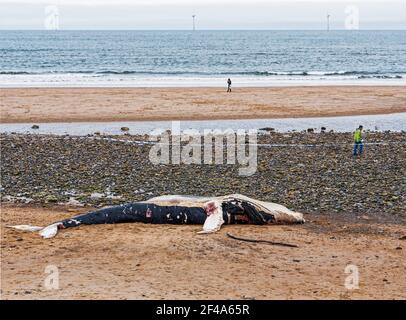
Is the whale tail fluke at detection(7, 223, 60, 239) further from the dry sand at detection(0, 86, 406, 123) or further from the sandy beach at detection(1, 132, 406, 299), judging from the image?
the dry sand at detection(0, 86, 406, 123)

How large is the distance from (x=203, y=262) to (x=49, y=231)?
360cm

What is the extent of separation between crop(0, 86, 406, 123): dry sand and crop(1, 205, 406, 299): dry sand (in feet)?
75.5

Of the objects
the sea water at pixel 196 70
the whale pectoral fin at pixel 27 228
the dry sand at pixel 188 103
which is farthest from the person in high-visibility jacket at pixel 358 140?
the sea water at pixel 196 70

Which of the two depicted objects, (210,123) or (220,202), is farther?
(210,123)

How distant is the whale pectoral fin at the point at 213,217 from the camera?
13.1 m

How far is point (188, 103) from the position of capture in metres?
42.1

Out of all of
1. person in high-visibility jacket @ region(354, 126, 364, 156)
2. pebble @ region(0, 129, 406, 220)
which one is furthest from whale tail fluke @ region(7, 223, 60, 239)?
person in high-visibility jacket @ region(354, 126, 364, 156)

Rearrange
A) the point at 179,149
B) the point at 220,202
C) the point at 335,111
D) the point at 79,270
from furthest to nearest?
the point at 335,111
the point at 179,149
the point at 220,202
the point at 79,270

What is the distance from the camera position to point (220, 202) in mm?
13883

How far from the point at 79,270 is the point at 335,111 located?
1191 inches

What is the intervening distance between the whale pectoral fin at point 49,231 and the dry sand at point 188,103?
74.5 ft

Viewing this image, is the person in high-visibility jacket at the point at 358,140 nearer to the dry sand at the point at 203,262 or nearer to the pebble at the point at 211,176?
the pebble at the point at 211,176
